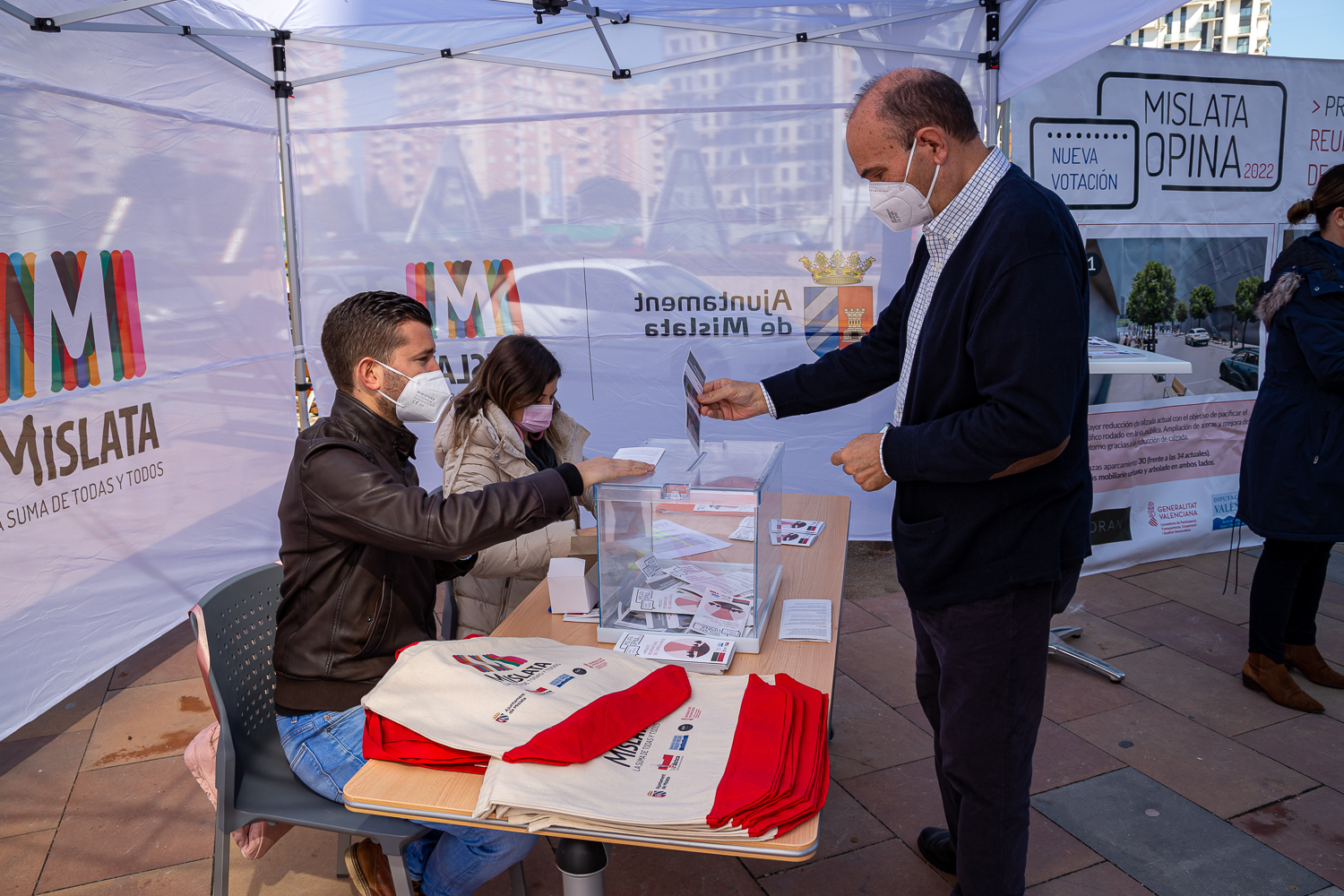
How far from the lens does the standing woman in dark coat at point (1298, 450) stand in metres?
3.13

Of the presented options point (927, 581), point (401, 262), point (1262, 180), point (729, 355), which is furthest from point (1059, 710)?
point (401, 262)

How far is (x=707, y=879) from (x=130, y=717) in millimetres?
2478

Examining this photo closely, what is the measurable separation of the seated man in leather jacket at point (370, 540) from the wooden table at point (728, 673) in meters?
0.29

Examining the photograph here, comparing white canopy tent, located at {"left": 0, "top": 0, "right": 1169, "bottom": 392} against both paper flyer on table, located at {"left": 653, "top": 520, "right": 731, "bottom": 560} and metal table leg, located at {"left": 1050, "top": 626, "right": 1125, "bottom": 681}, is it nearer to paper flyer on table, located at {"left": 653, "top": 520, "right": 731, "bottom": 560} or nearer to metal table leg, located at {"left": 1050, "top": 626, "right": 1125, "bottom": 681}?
metal table leg, located at {"left": 1050, "top": 626, "right": 1125, "bottom": 681}

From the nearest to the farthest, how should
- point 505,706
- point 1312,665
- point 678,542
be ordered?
point 505,706, point 678,542, point 1312,665

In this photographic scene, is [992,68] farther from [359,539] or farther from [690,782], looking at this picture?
[690,782]

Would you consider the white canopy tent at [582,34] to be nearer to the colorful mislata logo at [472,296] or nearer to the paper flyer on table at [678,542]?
the colorful mislata logo at [472,296]

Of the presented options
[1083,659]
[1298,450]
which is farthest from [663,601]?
[1298,450]

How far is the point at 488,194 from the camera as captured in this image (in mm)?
4781

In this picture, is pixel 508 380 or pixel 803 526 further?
pixel 508 380

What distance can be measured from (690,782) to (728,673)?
51 centimetres

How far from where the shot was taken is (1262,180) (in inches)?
193

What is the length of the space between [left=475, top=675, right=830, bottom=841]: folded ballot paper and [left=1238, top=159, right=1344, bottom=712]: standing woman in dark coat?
2760mm

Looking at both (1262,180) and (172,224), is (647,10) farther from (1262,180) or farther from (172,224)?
(1262,180)
